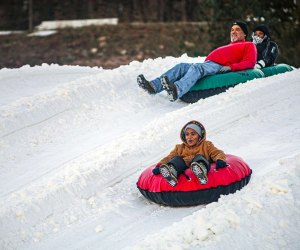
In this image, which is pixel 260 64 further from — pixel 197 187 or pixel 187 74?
pixel 197 187

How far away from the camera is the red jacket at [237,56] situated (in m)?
8.12

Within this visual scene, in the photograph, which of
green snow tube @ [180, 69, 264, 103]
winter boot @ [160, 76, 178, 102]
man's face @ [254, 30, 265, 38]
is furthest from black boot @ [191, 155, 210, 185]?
man's face @ [254, 30, 265, 38]

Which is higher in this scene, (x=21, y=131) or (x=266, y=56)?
(x=266, y=56)

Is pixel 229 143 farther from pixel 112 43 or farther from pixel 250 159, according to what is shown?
pixel 112 43

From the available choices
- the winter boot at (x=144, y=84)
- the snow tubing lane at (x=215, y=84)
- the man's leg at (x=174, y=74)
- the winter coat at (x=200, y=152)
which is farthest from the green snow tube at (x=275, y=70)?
the winter coat at (x=200, y=152)

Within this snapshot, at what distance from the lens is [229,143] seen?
6.52m

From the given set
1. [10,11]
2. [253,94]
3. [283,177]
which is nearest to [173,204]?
[283,177]

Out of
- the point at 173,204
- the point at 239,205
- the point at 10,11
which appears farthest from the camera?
the point at 10,11

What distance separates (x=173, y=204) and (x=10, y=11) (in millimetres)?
18565

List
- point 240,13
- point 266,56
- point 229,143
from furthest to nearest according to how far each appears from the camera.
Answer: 1. point 240,13
2. point 266,56
3. point 229,143

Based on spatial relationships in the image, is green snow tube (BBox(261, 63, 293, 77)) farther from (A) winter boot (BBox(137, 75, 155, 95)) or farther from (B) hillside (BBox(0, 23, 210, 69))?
(B) hillside (BBox(0, 23, 210, 69))

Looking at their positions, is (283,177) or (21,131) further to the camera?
(21,131)

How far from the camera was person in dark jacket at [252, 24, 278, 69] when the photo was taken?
28.1 ft

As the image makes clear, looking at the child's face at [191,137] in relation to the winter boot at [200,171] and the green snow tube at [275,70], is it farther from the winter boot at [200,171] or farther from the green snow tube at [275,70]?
the green snow tube at [275,70]
